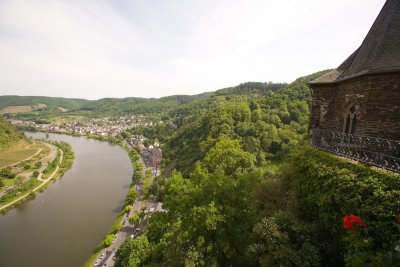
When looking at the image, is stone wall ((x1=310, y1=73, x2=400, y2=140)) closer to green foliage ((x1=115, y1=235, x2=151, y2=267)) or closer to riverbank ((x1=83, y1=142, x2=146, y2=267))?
green foliage ((x1=115, y1=235, x2=151, y2=267))

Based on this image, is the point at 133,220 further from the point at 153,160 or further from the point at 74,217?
the point at 153,160

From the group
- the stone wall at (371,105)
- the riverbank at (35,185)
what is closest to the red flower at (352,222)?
the stone wall at (371,105)

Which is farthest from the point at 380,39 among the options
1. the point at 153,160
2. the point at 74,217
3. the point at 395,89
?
the point at 153,160

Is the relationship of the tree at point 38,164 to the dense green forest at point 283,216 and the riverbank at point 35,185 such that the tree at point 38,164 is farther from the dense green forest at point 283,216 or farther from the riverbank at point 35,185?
the dense green forest at point 283,216

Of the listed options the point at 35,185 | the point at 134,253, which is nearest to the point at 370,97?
the point at 134,253

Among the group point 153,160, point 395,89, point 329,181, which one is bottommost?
point 153,160

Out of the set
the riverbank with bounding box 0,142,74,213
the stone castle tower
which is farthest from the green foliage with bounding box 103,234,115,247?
the stone castle tower
